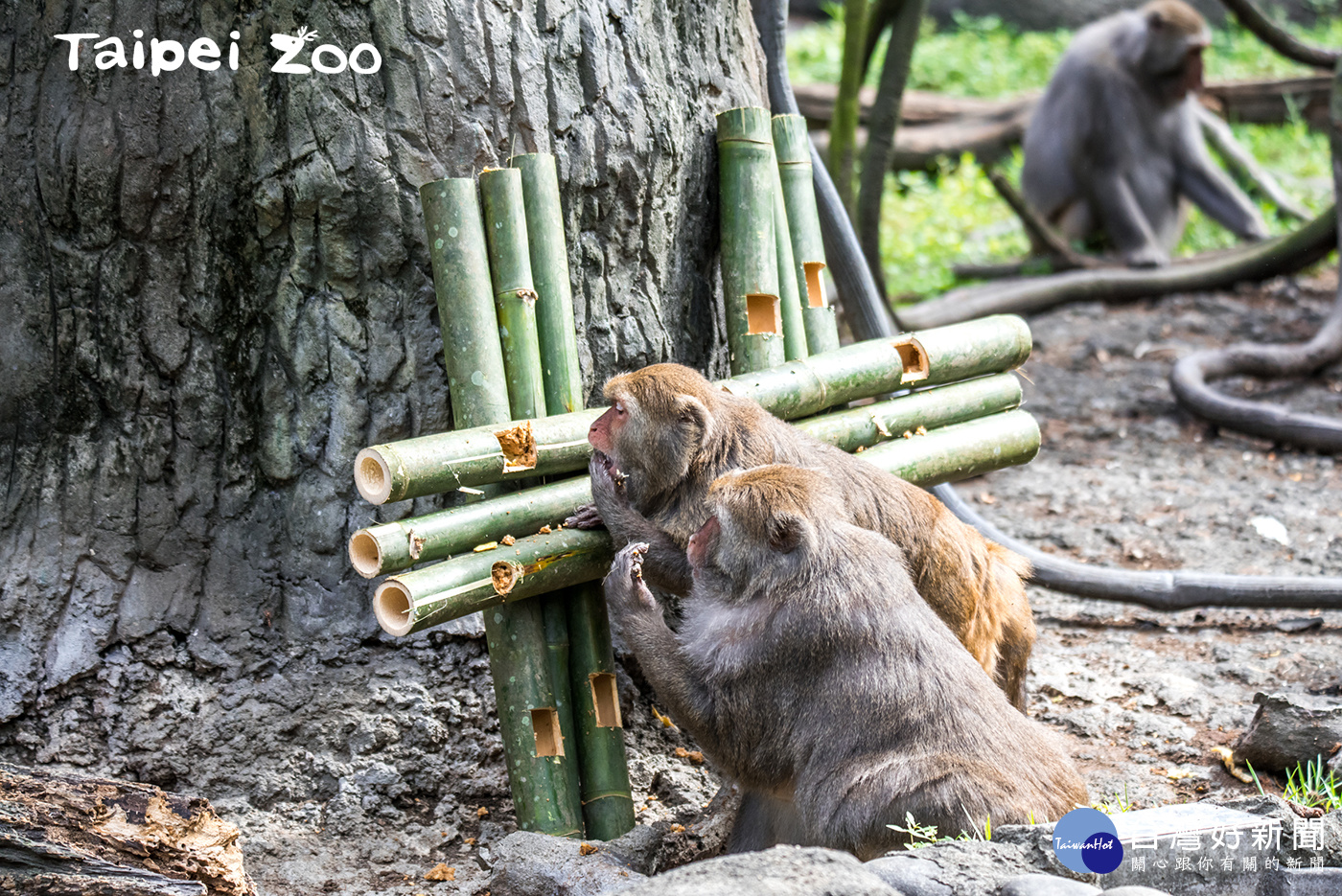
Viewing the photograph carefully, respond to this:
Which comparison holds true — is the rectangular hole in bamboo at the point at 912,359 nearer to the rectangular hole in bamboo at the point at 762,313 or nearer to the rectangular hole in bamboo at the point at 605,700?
the rectangular hole in bamboo at the point at 762,313

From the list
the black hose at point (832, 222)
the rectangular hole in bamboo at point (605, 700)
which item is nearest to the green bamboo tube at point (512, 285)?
the rectangular hole in bamboo at point (605, 700)

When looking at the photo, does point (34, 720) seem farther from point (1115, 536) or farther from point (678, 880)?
point (1115, 536)

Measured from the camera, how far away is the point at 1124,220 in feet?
39.1

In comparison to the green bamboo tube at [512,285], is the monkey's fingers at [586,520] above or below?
below

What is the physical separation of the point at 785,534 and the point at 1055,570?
9.62 feet

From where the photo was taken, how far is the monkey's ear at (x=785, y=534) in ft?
12.4

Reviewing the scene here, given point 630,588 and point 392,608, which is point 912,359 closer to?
point 630,588

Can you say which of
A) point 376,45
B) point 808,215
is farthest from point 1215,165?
point 376,45

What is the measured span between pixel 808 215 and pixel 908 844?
110 inches

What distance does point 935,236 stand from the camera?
12750 millimetres

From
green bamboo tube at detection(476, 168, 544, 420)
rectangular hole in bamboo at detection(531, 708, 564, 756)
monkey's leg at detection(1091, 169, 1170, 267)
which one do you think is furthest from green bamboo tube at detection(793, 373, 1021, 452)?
monkey's leg at detection(1091, 169, 1170, 267)

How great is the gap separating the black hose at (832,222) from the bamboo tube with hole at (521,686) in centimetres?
214

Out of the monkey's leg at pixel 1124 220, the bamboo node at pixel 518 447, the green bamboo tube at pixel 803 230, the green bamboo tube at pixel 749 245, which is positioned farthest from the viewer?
the monkey's leg at pixel 1124 220

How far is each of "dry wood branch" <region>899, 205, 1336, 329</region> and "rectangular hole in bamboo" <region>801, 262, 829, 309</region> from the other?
191 inches
